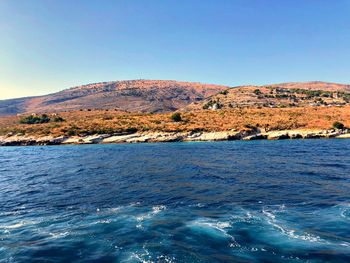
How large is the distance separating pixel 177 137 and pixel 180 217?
72.9 metres

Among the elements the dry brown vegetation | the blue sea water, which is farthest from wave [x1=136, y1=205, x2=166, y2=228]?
the dry brown vegetation

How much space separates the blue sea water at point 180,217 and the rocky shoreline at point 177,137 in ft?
180

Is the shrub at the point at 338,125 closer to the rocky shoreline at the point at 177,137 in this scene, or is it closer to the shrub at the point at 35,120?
the rocky shoreline at the point at 177,137

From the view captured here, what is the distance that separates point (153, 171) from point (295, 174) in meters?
17.2

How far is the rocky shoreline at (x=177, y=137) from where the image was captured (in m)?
86.5

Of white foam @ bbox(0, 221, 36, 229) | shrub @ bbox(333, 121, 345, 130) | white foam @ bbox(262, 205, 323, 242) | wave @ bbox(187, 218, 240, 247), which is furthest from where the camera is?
shrub @ bbox(333, 121, 345, 130)

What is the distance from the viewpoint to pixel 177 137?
90688 mm

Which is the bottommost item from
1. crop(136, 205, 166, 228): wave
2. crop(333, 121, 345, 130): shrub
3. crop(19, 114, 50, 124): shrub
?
crop(333, 121, 345, 130): shrub

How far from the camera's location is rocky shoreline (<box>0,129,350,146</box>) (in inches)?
3406

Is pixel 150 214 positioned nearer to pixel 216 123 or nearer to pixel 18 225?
pixel 18 225

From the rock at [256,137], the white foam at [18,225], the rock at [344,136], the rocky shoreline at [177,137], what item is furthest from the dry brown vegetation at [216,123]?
the white foam at [18,225]

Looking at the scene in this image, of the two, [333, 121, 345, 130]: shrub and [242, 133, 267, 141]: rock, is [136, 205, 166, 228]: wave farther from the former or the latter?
[333, 121, 345, 130]: shrub

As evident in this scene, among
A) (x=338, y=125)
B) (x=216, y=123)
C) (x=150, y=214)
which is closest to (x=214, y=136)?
(x=216, y=123)

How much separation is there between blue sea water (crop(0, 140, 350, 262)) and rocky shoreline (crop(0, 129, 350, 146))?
54.9 m
